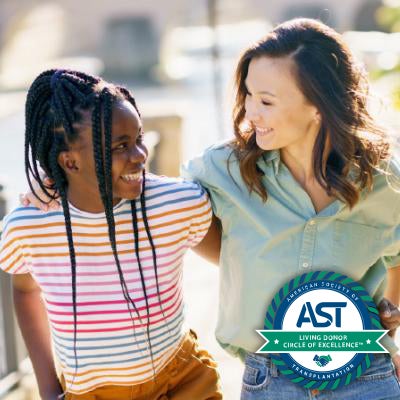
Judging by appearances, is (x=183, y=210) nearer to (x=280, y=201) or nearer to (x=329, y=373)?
(x=280, y=201)

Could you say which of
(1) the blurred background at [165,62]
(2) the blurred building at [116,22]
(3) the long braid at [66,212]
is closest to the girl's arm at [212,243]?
(1) the blurred background at [165,62]

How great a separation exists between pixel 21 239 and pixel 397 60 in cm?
667

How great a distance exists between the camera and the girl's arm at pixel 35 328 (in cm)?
261

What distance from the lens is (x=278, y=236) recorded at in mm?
2629

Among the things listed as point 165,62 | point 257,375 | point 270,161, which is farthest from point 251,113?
point 165,62

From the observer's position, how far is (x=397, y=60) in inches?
335

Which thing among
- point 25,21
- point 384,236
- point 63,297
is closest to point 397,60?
point 384,236

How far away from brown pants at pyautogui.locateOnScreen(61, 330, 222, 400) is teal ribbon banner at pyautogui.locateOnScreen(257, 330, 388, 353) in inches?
8.5

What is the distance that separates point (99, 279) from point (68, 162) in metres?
0.33

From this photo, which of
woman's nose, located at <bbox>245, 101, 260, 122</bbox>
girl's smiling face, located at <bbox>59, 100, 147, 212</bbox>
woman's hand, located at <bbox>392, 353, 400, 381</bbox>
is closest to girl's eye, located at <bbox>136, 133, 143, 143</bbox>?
girl's smiling face, located at <bbox>59, 100, 147, 212</bbox>

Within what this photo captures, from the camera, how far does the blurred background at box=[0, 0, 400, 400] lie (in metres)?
5.14

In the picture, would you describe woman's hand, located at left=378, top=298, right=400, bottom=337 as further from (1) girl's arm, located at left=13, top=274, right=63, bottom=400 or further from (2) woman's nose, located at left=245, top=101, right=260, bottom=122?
Answer: (1) girl's arm, located at left=13, top=274, right=63, bottom=400

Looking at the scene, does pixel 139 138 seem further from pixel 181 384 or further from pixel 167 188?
pixel 181 384

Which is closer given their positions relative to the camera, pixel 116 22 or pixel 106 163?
pixel 106 163
